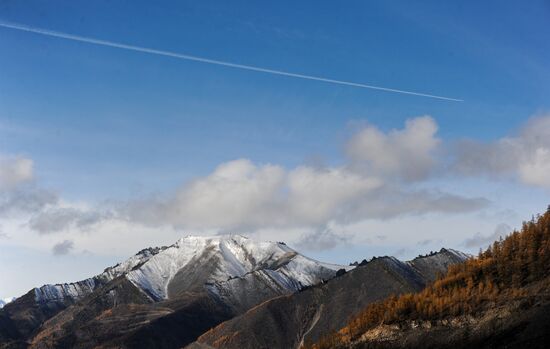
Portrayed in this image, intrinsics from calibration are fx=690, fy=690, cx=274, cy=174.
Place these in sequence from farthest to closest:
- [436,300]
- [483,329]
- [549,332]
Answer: [436,300], [483,329], [549,332]

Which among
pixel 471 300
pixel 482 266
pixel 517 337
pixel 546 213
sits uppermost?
pixel 546 213

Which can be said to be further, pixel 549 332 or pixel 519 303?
pixel 519 303

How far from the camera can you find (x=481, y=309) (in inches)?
3605

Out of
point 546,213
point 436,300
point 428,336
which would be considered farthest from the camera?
point 546,213

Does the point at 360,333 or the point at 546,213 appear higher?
the point at 546,213

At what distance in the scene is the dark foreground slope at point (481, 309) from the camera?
8056cm

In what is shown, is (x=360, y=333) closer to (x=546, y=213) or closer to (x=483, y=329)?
(x=483, y=329)

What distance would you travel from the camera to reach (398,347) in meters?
92.7

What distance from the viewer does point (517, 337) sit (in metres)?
76.1

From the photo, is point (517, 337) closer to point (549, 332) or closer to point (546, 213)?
point (549, 332)

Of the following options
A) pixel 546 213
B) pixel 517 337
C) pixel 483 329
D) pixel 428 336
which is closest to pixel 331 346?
pixel 428 336

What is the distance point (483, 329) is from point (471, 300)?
11.7 m

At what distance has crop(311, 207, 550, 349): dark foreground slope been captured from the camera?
80562mm

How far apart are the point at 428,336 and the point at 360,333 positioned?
1678 centimetres
